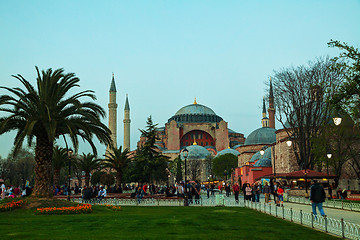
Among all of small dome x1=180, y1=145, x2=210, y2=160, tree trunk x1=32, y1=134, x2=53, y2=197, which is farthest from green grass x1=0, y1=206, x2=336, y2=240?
small dome x1=180, y1=145, x2=210, y2=160

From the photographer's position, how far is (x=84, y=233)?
8445 millimetres

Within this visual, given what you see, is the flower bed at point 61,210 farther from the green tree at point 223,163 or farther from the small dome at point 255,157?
the green tree at point 223,163

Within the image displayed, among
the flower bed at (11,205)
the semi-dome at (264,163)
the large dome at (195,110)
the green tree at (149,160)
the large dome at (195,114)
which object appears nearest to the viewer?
the flower bed at (11,205)

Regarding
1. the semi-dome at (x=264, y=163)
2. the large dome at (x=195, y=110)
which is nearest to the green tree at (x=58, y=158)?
the semi-dome at (x=264, y=163)

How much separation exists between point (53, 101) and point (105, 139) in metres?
2.85

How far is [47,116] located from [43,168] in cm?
A: 219

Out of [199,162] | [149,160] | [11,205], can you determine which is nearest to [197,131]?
[199,162]

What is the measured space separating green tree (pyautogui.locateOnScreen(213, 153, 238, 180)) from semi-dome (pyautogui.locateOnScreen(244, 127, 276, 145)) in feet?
21.5

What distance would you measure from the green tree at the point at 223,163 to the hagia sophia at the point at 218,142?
3.08 m

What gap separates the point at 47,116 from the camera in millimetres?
15680

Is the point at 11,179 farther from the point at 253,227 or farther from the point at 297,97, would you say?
the point at 253,227

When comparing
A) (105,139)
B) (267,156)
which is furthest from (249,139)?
(105,139)

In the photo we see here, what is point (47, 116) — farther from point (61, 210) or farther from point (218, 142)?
point (218, 142)

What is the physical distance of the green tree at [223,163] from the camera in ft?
237
